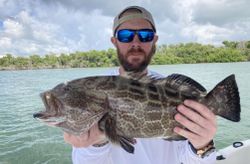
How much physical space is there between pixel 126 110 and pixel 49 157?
7.77 m

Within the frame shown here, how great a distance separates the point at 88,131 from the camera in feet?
7.41

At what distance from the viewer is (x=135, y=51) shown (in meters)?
3.10

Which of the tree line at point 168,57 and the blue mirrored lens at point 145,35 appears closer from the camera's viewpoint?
the blue mirrored lens at point 145,35

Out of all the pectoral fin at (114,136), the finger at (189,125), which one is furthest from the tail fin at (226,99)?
the pectoral fin at (114,136)

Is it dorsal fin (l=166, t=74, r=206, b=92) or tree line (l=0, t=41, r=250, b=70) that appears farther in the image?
tree line (l=0, t=41, r=250, b=70)

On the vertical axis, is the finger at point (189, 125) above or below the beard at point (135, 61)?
below

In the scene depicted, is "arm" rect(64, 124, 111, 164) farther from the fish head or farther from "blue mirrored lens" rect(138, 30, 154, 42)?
"blue mirrored lens" rect(138, 30, 154, 42)

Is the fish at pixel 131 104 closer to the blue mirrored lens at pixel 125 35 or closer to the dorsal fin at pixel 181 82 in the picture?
the dorsal fin at pixel 181 82

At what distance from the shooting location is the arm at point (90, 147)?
229 cm

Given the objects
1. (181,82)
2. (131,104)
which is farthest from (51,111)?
(181,82)

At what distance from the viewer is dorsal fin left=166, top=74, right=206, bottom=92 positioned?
214 centimetres

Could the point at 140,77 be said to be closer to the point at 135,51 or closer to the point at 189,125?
the point at 189,125

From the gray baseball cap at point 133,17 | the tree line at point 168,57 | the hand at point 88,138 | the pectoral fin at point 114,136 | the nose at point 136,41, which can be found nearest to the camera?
the pectoral fin at point 114,136

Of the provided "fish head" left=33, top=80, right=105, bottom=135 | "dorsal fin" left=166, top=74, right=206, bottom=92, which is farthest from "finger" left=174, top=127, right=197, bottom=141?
"fish head" left=33, top=80, right=105, bottom=135
